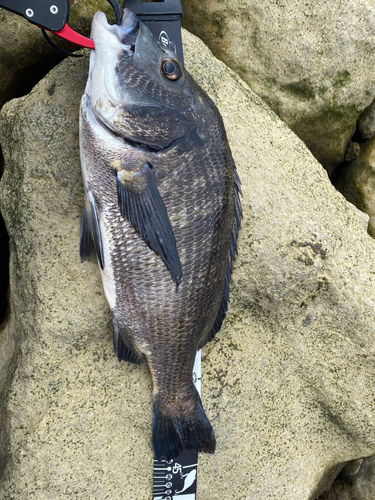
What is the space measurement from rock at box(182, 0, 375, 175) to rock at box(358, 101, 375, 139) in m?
0.18

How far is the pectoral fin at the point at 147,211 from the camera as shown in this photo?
1657 mm

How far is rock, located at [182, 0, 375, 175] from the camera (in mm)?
2520

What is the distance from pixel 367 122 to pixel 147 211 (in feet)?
6.94

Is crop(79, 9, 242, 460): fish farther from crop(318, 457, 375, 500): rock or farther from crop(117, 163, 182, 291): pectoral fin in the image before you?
crop(318, 457, 375, 500): rock

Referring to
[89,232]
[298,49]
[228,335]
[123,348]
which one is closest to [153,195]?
[89,232]

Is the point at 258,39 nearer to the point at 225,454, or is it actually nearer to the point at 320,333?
the point at 320,333

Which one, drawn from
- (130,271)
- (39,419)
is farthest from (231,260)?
(39,419)

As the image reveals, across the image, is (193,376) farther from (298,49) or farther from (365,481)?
(298,49)

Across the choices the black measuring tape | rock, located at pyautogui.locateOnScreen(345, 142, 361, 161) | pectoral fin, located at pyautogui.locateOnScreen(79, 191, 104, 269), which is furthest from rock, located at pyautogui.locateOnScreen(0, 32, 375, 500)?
rock, located at pyautogui.locateOnScreen(345, 142, 361, 161)

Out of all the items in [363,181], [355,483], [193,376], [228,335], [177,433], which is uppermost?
[363,181]

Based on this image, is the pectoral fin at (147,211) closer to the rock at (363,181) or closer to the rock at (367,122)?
the rock at (363,181)

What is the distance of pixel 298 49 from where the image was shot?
8.45ft

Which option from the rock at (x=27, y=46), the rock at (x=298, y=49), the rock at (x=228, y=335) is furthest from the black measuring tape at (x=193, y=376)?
the rock at (x=298, y=49)

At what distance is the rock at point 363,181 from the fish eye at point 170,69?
1.82 m
